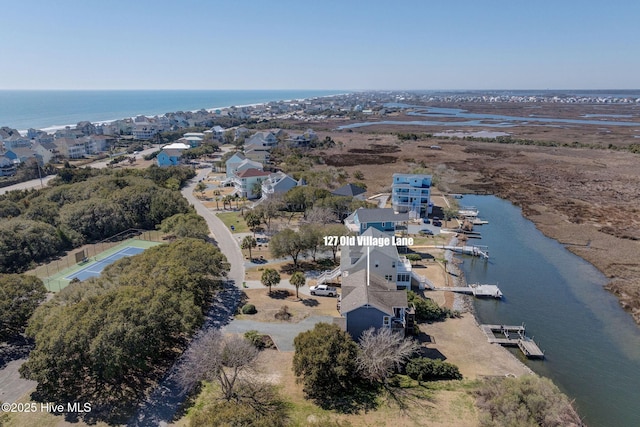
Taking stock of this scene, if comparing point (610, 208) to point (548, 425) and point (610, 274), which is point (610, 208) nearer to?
point (610, 274)

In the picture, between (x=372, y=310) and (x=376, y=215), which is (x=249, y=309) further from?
(x=376, y=215)

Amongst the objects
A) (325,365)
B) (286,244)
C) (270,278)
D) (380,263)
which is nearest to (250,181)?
(286,244)

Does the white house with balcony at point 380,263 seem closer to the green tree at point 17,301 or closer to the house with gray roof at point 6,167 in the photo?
the green tree at point 17,301

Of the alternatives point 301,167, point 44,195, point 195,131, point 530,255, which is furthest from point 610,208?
point 195,131

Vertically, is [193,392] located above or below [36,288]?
below

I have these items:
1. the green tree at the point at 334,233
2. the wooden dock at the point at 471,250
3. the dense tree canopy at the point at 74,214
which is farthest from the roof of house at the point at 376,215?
the dense tree canopy at the point at 74,214
